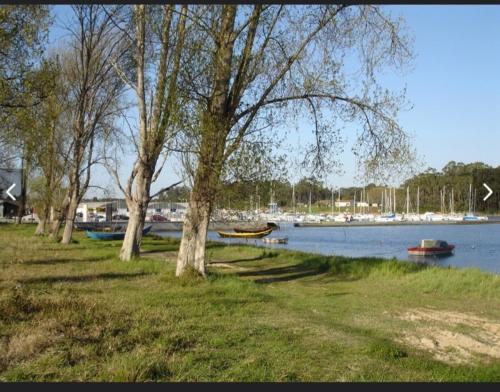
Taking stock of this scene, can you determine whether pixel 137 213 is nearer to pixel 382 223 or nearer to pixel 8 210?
pixel 8 210

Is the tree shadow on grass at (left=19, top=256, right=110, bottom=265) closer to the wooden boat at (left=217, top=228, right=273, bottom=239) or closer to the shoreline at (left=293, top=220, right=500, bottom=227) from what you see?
the wooden boat at (left=217, top=228, right=273, bottom=239)

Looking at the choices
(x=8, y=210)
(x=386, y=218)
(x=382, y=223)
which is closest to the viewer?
(x=8, y=210)

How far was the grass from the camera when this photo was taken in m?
6.34

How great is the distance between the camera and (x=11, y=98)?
13.6 meters

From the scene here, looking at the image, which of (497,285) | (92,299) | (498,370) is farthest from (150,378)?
(497,285)

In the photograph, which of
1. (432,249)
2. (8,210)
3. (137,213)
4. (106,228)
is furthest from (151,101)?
(8,210)

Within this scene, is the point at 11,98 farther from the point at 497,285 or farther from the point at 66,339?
the point at 497,285

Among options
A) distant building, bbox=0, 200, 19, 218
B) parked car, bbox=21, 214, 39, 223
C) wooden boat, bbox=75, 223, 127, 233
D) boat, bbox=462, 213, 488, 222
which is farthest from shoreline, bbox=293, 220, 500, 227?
wooden boat, bbox=75, 223, 127, 233

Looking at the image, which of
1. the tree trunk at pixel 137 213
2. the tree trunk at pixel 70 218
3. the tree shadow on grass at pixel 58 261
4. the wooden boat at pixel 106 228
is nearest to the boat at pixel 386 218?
the wooden boat at pixel 106 228

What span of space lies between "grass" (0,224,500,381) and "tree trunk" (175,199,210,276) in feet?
2.19

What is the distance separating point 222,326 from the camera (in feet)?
28.9

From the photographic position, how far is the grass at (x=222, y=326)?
20.8ft

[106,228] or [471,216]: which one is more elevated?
[471,216]

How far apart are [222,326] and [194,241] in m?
6.73
